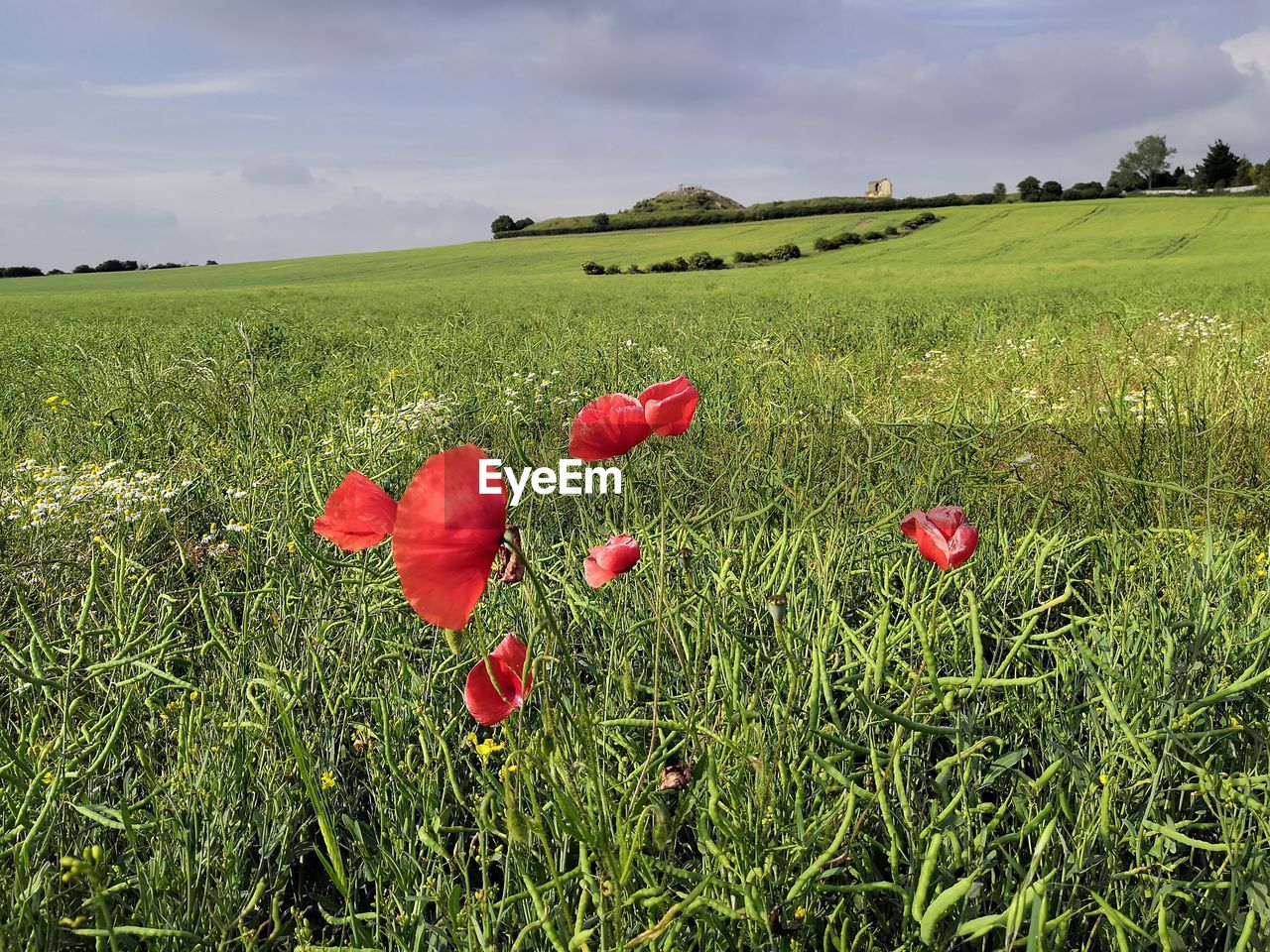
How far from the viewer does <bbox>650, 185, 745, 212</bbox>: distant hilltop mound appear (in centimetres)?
7669

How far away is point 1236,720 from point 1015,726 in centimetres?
33

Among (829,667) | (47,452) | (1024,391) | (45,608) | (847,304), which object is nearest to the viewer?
(829,667)

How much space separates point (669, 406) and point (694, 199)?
271 ft

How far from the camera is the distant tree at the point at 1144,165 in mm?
92500

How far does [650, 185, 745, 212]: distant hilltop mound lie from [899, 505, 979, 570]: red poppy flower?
2968 inches

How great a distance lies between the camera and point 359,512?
3.00 ft

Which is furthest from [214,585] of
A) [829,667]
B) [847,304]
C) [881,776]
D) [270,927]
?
[847,304]

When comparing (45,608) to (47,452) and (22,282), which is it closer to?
(47,452)

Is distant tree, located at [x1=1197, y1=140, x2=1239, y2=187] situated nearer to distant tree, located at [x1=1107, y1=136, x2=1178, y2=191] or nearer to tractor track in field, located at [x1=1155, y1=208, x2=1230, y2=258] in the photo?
distant tree, located at [x1=1107, y1=136, x2=1178, y2=191]

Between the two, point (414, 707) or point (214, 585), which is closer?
point (414, 707)

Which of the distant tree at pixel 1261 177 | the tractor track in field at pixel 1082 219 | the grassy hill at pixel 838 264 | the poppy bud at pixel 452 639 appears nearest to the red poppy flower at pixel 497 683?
the poppy bud at pixel 452 639

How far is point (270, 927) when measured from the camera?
1.29 m

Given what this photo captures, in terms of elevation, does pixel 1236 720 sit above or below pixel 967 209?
below

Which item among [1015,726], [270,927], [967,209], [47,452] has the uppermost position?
[967,209]
